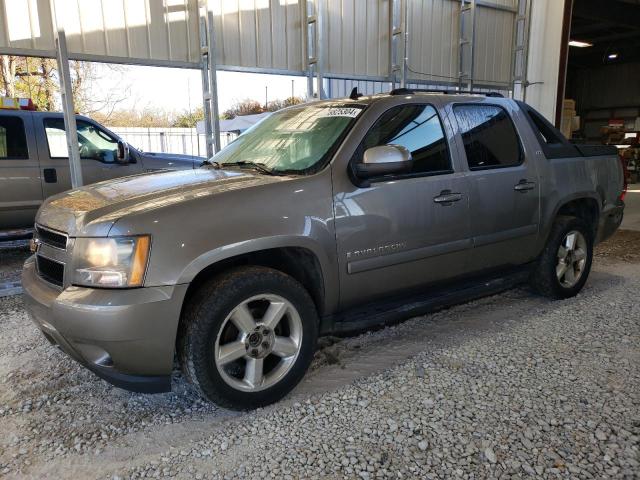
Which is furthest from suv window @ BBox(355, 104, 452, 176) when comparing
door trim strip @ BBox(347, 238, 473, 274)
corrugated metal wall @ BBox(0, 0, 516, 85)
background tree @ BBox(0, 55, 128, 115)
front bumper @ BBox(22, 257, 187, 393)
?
background tree @ BBox(0, 55, 128, 115)

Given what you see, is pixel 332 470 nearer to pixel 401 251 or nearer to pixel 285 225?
pixel 285 225

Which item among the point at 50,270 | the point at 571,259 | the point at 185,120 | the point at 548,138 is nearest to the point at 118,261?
the point at 50,270

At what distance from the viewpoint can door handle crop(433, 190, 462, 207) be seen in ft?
10.9

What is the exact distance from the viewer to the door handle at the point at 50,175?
262 inches

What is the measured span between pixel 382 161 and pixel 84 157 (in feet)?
17.8

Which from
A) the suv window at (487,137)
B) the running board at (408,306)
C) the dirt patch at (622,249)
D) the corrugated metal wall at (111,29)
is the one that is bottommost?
the dirt patch at (622,249)

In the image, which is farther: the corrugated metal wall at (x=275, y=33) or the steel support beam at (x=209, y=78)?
the steel support beam at (x=209, y=78)

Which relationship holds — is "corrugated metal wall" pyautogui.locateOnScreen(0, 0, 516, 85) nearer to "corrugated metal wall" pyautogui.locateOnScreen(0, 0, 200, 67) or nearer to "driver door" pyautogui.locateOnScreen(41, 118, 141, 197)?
"corrugated metal wall" pyautogui.locateOnScreen(0, 0, 200, 67)

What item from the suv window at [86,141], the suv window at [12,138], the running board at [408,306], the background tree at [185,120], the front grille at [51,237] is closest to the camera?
the front grille at [51,237]

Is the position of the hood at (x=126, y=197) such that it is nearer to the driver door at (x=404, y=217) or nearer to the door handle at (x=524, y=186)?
the driver door at (x=404, y=217)

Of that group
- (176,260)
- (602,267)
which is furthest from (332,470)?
(602,267)

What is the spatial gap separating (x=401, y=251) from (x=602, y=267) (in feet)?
12.6

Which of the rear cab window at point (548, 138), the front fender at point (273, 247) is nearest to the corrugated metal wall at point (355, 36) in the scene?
the rear cab window at point (548, 138)

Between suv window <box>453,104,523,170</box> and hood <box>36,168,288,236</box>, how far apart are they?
1.54m
